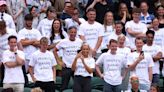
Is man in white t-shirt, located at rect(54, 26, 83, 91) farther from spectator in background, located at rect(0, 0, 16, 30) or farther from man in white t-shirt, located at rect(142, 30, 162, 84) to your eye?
man in white t-shirt, located at rect(142, 30, 162, 84)

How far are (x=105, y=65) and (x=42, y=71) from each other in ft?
4.99

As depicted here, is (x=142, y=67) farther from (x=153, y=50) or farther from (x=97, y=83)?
(x=97, y=83)

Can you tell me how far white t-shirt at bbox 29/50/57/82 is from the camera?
14086 mm

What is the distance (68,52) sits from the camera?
48.8ft

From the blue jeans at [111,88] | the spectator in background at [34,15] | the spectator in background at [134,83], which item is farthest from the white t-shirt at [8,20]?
the spectator in background at [134,83]

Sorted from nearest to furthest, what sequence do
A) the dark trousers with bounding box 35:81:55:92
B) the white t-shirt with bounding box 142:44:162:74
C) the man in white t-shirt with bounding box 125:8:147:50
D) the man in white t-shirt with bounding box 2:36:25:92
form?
the man in white t-shirt with bounding box 2:36:25:92 < the dark trousers with bounding box 35:81:55:92 < the white t-shirt with bounding box 142:44:162:74 < the man in white t-shirt with bounding box 125:8:147:50

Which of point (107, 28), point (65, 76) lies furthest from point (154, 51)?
point (65, 76)

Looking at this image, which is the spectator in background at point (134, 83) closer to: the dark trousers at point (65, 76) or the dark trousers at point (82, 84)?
the dark trousers at point (82, 84)

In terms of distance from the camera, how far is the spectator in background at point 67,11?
16.7m

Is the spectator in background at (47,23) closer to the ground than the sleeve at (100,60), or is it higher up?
higher up

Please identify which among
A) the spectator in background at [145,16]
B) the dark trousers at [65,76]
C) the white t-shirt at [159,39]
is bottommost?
the dark trousers at [65,76]

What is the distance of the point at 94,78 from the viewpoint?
1538 cm

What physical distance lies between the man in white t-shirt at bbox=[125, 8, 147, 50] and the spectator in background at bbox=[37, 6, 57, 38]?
1.97m

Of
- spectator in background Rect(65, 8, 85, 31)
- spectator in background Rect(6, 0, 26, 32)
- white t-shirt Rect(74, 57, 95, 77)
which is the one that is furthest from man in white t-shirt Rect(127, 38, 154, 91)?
spectator in background Rect(6, 0, 26, 32)
